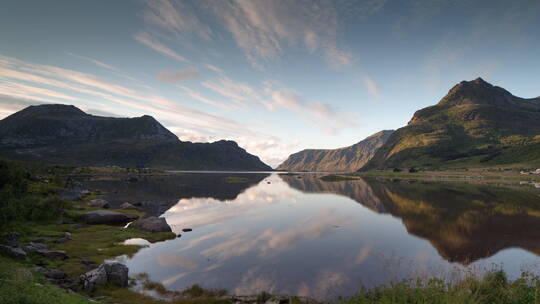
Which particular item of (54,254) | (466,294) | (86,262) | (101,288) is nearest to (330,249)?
(466,294)

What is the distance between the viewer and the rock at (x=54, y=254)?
1013 inches

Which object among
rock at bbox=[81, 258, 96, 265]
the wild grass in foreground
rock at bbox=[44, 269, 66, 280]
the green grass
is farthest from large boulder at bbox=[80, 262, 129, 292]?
the wild grass in foreground

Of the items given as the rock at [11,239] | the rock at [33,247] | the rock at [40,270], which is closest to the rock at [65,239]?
the rock at [33,247]

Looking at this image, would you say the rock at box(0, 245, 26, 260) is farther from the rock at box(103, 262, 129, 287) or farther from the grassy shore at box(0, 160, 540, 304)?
the rock at box(103, 262, 129, 287)

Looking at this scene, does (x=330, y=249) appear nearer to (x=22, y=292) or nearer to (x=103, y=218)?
(x=22, y=292)

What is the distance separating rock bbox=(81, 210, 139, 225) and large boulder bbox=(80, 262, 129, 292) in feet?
93.2

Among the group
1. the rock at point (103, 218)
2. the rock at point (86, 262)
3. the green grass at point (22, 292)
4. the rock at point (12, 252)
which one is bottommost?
the rock at point (103, 218)

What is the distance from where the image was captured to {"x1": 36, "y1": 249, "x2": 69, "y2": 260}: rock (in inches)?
1013

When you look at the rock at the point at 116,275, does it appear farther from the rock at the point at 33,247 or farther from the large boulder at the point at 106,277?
the rock at the point at 33,247

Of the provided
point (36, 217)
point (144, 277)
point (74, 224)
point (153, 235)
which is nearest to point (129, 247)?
point (153, 235)

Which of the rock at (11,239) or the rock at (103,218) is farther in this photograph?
the rock at (103,218)

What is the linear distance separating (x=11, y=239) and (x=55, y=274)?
1010 centimetres

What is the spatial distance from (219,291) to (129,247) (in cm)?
1824

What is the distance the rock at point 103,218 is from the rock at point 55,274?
87.6ft
